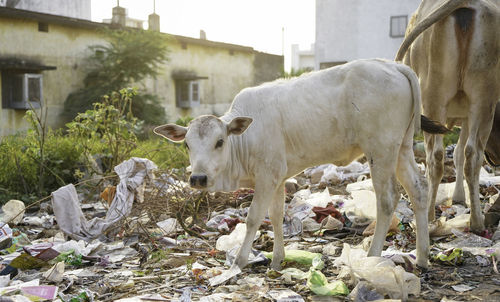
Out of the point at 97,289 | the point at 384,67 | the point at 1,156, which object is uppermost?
the point at 384,67

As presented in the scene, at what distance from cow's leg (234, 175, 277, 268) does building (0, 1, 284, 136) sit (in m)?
9.54

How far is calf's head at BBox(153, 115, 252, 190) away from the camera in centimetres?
377

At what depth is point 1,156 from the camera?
7980mm

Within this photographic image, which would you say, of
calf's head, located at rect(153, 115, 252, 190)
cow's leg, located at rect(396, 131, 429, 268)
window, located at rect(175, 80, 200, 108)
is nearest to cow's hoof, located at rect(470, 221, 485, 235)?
cow's leg, located at rect(396, 131, 429, 268)

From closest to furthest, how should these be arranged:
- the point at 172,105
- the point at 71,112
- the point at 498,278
Answer: the point at 498,278, the point at 71,112, the point at 172,105

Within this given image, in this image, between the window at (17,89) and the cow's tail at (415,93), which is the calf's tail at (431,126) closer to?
the cow's tail at (415,93)

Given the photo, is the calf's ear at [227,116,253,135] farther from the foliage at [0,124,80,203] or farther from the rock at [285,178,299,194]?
the foliage at [0,124,80,203]

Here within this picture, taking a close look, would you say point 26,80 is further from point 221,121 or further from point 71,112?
point 221,121

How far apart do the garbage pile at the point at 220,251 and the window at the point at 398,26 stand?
18369 millimetres

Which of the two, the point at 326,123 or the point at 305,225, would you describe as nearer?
the point at 326,123

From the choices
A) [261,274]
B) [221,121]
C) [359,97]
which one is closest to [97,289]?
[261,274]

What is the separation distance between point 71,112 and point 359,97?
13.4m

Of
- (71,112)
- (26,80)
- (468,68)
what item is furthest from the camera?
(71,112)

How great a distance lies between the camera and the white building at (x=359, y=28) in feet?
79.3
